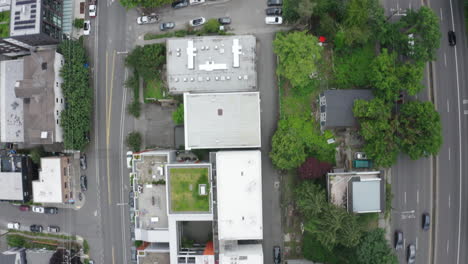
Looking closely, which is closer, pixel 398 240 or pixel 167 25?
pixel 398 240

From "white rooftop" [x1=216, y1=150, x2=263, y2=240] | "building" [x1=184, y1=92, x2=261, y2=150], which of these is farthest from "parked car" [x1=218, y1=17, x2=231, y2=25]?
"white rooftop" [x1=216, y1=150, x2=263, y2=240]

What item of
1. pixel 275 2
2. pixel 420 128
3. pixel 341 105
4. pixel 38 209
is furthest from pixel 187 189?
pixel 420 128

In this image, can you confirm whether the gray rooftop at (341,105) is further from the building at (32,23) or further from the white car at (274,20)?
the building at (32,23)

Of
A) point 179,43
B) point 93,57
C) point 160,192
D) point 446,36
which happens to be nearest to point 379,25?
point 446,36

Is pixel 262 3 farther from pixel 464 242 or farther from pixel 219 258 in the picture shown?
pixel 464 242

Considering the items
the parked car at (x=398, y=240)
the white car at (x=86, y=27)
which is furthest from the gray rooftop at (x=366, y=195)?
the white car at (x=86, y=27)

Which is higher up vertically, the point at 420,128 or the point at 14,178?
the point at 420,128

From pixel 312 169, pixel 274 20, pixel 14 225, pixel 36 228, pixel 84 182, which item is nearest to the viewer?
pixel 312 169

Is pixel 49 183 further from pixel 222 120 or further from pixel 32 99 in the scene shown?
pixel 222 120
